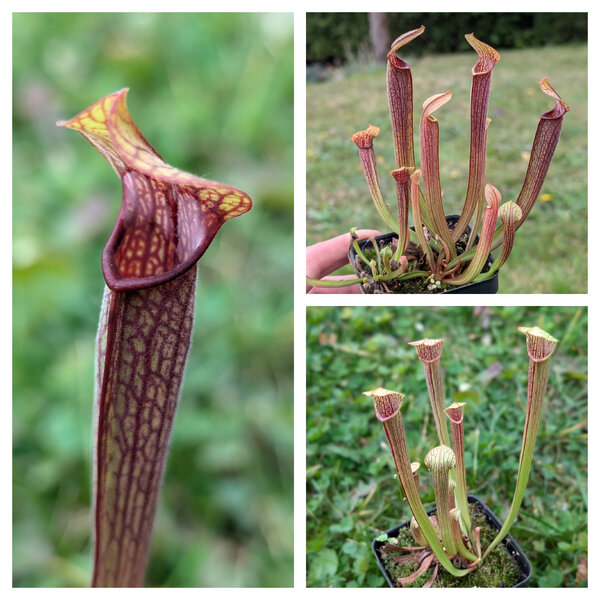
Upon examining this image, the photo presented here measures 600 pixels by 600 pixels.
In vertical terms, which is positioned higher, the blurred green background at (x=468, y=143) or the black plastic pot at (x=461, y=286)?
the blurred green background at (x=468, y=143)

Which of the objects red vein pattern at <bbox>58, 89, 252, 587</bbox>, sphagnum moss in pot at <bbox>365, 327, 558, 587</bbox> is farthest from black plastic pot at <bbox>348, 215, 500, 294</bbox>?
red vein pattern at <bbox>58, 89, 252, 587</bbox>

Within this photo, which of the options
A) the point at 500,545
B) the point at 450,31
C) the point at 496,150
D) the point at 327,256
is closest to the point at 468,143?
the point at 496,150

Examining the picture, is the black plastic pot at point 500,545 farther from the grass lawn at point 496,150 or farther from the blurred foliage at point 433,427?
the grass lawn at point 496,150

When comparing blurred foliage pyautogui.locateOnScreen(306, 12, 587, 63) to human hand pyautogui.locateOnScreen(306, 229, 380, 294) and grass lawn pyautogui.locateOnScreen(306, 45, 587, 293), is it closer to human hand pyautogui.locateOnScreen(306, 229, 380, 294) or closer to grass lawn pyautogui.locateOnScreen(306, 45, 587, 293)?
grass lawn pyautogui.locateOnScreen(306, 45, 587, 293)

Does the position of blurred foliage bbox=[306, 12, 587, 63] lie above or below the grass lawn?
above

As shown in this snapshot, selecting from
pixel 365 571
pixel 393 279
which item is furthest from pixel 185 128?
pixel 365 571

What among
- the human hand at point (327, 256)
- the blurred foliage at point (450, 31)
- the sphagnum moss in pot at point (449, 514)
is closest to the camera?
the sphagnum moss in pot at point (449, 514)

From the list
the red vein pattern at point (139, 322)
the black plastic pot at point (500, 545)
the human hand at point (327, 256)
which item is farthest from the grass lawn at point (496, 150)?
the red vein pattern at point (139, 322)
